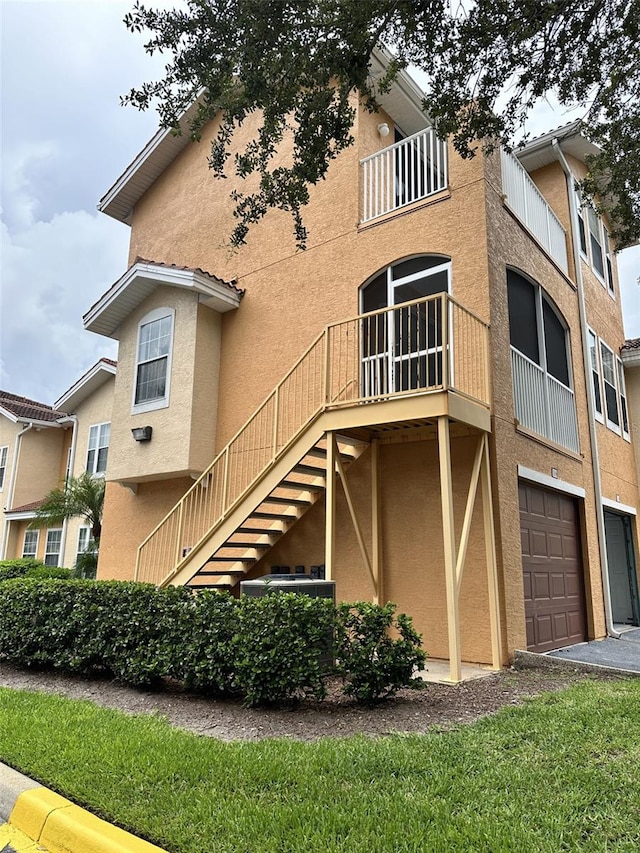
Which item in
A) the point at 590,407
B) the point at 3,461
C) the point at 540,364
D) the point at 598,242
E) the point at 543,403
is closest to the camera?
the point at 543,403

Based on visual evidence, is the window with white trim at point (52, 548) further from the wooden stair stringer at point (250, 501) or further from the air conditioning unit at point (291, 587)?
the air conditioning unit at point (291, 587)

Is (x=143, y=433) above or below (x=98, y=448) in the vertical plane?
below

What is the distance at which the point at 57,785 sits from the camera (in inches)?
160

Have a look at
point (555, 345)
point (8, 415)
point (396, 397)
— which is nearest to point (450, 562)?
point (396, 397)

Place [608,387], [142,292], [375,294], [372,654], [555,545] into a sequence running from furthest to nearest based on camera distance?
[608,387], [142,292], [375,294], [555,545], [372,654]

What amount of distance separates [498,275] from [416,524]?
3948 mm

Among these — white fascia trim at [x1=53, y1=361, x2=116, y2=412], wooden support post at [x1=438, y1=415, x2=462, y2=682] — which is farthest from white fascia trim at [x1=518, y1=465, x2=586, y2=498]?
white fascia trim at [x1=53, y1=361, x2=116, y2=412]

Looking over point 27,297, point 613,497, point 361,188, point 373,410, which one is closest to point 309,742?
point 373,410

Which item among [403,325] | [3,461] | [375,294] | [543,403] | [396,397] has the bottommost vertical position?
A: [396,397]

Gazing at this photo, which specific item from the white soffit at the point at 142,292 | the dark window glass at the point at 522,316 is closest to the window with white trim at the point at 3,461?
the white soffit at the point at 142,292

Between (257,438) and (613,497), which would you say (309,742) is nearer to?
(257,438)

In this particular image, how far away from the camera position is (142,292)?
42.4ft

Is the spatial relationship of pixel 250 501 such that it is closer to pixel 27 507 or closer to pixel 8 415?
pixel 27 507

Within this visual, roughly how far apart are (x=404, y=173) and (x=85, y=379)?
39.8 feet
